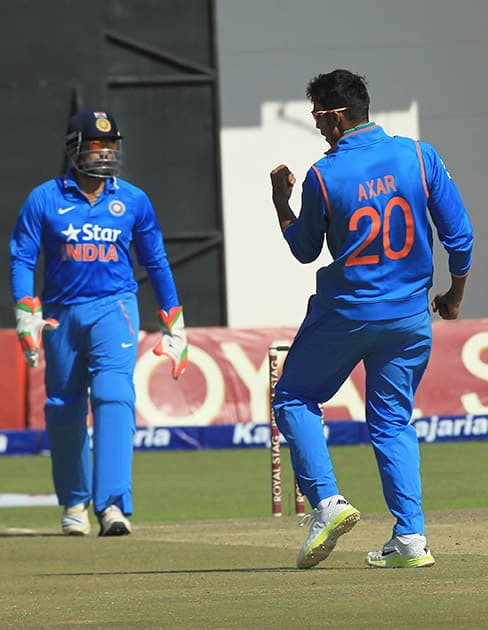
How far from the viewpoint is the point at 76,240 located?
9344mm

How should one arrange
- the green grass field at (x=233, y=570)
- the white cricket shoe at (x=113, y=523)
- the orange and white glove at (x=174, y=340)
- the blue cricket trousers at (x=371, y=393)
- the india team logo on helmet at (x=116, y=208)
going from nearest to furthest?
the green grass field at (x=233, y=570) < the blue cricket trousers at (x=371, y=393) < the white cricket shoe at (x=113, y=523) < the india team logo on helmet at (x=116, y=208) < the orange and white glove at (x=174, y=340)

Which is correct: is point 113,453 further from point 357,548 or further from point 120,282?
point 357,548

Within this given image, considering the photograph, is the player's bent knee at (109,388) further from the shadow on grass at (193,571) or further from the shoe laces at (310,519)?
the shoe laces at (310,519)

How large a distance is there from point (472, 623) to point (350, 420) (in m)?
12.5

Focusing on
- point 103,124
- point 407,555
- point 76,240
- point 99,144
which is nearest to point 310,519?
point 407,555

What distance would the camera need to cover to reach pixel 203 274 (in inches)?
928

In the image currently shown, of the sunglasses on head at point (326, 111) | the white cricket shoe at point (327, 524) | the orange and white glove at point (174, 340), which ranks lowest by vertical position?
the white cricket shoe at point (327, 524)

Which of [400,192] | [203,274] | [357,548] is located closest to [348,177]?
[400,192]

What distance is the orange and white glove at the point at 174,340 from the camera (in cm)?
1000

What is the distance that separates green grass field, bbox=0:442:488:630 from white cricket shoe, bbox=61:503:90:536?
11 centimetres

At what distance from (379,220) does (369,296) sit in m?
0.29

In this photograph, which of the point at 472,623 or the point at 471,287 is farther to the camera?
the point at 471,287

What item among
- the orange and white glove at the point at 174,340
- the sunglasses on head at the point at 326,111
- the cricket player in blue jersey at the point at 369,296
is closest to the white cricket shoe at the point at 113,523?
the orange and white glove at the point at 174,340

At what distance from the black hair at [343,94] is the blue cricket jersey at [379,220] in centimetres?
10
